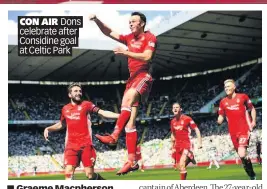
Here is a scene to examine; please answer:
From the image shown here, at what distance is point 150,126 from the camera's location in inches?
493

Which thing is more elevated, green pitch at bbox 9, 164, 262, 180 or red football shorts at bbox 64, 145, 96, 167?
red football shorts at bbox 64, 145, 96, 167

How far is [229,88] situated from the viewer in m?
10.8

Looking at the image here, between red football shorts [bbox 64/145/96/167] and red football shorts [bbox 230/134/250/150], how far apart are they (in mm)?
3066

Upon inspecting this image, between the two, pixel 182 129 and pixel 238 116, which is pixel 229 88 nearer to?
pixel 238 116

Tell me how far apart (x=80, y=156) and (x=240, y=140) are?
3406mm

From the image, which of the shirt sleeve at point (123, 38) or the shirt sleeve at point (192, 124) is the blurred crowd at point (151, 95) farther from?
the shirt sleeve at point (123, 38)

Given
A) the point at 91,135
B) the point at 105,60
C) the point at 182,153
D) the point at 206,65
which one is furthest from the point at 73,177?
the point at 206,65

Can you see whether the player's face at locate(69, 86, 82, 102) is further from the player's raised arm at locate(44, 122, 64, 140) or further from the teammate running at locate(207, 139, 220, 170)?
the teammate running at locate(207, 139, 220, 170)

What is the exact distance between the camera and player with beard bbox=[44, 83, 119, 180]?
10109 mm

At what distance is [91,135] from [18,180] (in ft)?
5.82

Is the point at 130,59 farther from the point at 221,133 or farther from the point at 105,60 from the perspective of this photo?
the point at 221,133

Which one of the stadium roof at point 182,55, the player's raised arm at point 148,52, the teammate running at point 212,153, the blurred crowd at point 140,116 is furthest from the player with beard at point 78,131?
the teammate running at point 212,153

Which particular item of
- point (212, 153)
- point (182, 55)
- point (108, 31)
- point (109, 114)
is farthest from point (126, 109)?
point (212, 153)

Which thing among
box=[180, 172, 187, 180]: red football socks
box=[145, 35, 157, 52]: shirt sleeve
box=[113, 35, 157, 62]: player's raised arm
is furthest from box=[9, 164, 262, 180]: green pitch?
box=[145, 35, 157, 52]: shirt sleeve
